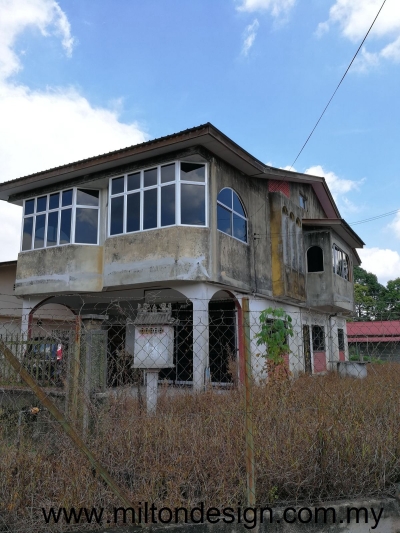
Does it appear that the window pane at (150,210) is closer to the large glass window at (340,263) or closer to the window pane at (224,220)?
the window pane at (224,220)

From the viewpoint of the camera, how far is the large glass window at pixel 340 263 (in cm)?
1784

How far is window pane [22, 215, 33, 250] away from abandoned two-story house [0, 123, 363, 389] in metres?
0.05

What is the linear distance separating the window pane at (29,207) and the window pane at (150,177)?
483cm

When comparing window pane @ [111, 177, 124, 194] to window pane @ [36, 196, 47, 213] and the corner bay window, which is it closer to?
the corner bay window

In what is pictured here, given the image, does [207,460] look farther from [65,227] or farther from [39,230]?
[39,230]

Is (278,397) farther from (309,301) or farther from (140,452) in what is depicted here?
(309,301)

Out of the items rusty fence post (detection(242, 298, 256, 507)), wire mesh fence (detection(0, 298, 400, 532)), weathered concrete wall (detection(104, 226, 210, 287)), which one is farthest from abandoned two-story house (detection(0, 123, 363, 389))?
rusty fence post (detection(242, 298, 256, 507))

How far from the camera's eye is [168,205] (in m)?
→ 12.0

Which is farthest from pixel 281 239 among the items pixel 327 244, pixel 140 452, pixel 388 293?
pixel 388 293

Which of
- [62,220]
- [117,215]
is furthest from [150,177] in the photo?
[62,220]

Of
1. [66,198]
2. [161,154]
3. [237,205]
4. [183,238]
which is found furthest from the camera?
[66,198]

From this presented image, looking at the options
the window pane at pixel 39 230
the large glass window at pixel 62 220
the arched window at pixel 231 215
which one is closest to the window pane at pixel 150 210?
the arched window at pixel 231 215

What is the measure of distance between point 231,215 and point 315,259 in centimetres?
605

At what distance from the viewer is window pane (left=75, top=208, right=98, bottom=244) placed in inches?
539
